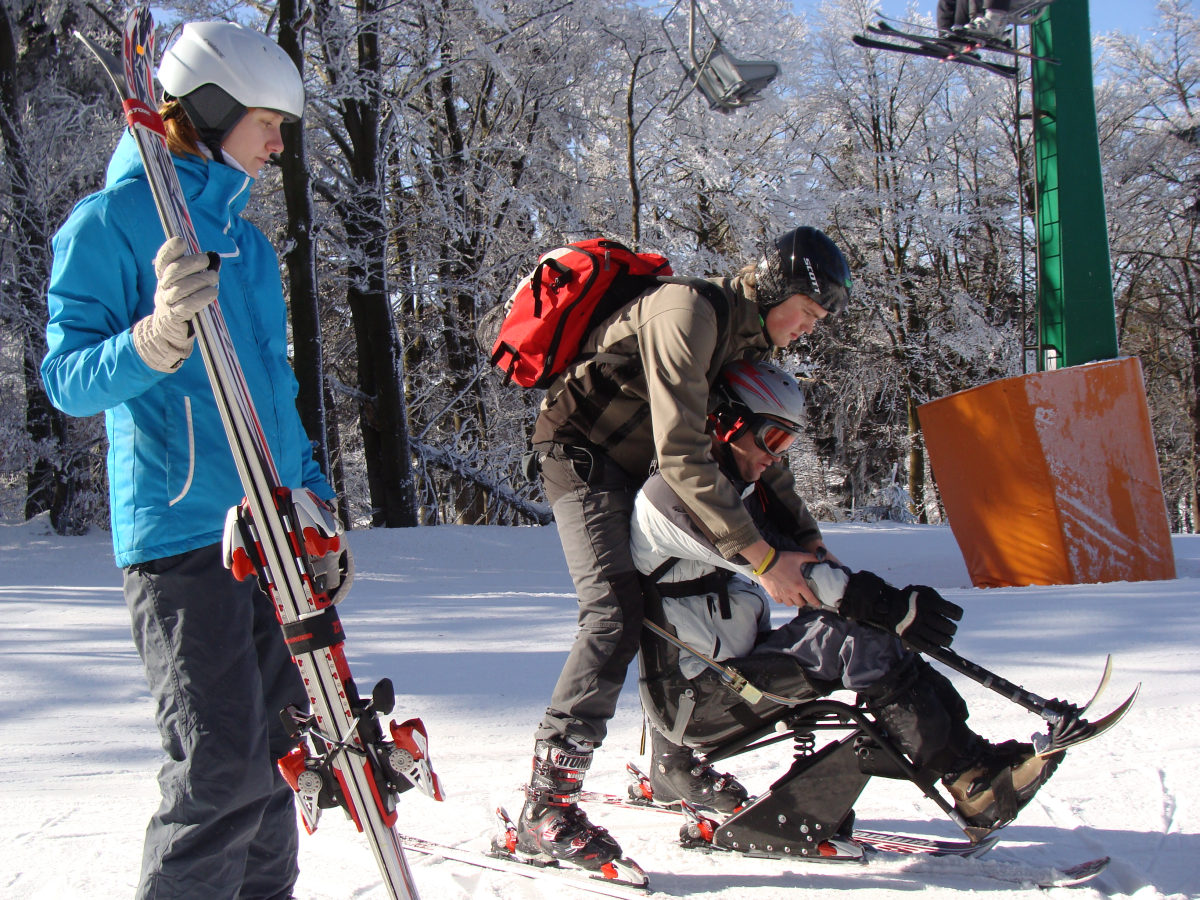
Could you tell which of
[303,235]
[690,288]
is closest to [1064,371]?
[690,288]

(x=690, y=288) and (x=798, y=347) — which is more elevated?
(x=798, y=347)

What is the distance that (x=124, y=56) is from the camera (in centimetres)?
168

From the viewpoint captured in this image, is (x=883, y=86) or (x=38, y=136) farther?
(x=883, y=86)

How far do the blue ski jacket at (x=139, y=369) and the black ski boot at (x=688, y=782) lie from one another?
58.0 inches

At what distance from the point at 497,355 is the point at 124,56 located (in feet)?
3.60

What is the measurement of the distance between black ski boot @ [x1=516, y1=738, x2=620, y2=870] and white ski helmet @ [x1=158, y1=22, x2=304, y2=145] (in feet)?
5.31

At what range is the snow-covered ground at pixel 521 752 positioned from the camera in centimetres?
222

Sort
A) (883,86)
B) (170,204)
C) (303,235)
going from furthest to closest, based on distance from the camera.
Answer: (883,86)
(303,235)
(170,204)

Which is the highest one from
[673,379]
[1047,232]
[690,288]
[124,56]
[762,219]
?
[762,219]

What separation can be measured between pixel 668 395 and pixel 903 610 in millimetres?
733

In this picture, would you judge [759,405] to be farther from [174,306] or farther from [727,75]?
[727,75]

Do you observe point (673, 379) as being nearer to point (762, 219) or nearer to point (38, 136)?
point (38, 136)

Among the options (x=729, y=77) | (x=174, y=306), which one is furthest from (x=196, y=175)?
(x=729, y=77)

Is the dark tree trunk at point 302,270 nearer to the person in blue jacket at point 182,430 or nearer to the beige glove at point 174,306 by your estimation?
the person in blue jacket at point 182,430
